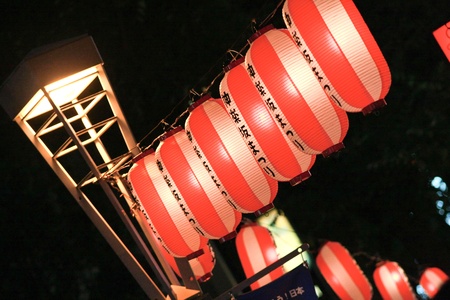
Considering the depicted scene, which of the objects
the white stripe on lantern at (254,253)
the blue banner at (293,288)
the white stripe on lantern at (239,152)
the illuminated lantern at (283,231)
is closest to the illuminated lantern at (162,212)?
the blue banner at (293,288)

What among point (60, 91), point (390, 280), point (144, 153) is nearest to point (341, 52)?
point (144, 153)

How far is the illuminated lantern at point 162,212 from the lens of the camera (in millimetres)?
6543

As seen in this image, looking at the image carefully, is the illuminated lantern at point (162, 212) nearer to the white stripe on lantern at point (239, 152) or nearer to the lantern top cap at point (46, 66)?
the white stripe on lantern at point (239, 152)

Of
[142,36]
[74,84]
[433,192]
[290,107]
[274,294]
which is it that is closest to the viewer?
[290,107]

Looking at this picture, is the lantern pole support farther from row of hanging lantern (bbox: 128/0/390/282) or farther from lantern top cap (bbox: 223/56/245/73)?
lantern top cap (bbox: 223/56/245/73)

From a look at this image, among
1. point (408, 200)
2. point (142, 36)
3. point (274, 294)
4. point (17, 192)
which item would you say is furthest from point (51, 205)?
point (408, 200)

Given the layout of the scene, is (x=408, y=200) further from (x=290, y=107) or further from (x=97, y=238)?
(x=290, y=107)

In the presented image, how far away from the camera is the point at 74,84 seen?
23.5 feet

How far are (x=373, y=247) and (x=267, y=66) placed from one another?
8.49 m

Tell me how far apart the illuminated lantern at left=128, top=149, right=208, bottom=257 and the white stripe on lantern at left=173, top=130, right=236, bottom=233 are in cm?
46

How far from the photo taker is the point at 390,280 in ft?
37.2

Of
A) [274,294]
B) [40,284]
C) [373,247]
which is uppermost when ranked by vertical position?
[40,284]

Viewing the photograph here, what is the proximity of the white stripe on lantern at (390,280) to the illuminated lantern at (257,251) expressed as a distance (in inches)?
103

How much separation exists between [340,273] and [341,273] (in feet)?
0.05
